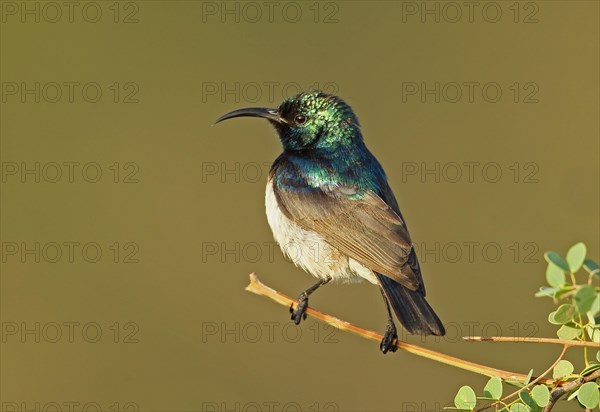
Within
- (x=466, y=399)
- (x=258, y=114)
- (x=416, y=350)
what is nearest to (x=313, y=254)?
(x=258, y=114)

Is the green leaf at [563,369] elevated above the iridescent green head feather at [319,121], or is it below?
below

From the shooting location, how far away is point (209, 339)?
25.7ft

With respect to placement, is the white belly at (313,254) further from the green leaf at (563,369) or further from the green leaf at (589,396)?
the green leaf at (589,396)

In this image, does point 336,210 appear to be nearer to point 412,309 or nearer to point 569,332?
point 412,309

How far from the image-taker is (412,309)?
13.3 feet

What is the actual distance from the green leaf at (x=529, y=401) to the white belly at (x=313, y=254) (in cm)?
238

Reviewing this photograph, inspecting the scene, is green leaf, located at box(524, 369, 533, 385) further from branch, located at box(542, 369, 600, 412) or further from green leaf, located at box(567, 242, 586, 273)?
green leaf, located at box(567, 242, 586, 273)

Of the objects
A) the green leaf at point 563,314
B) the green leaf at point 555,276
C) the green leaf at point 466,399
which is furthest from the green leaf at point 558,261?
the green leaf at point 466,399

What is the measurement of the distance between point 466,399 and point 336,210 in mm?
2535

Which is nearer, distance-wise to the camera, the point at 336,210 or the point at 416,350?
the point at 416,350

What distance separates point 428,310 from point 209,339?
4.12 metres

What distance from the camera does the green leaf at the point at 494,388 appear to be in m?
2.22

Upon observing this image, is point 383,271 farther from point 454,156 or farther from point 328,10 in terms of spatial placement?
point 328,10

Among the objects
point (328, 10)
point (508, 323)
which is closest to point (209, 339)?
point (508, 323)
